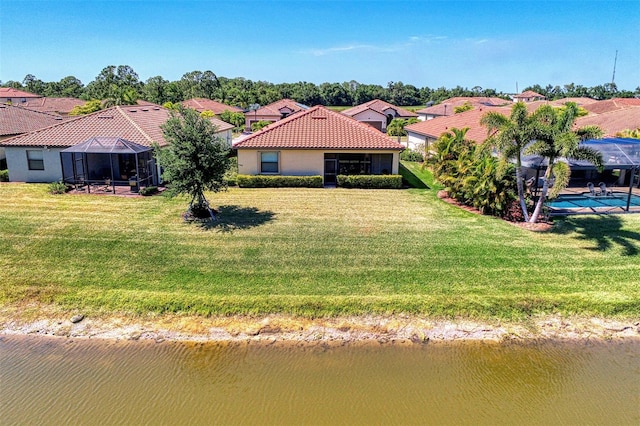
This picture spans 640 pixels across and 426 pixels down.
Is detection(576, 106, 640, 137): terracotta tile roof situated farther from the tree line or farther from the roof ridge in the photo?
the tree line

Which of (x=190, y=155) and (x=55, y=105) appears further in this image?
(x=55, y=105)

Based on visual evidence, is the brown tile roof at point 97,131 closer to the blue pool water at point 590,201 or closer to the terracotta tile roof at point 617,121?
the blue pool water at point 590,201

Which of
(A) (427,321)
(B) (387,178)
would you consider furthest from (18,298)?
(B) (387,178)

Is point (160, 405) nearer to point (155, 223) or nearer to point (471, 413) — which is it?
point (471, 413)

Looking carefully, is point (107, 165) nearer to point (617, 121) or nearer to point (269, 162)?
point (269, 162)

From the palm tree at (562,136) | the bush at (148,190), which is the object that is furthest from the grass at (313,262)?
the palm tree at (562,136)

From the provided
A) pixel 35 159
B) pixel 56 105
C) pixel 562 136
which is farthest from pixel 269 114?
pixel 562 136
